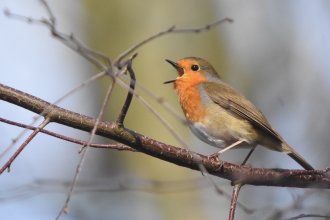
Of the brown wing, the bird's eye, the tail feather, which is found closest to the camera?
the tail feather

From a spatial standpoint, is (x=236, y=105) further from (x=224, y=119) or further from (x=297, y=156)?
(x=297, y=156)

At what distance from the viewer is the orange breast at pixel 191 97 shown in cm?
479

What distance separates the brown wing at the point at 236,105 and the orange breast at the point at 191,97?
127mm

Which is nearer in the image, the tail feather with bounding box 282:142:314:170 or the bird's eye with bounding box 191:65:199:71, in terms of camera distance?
the tail feather with bounding box 282:142:314:170

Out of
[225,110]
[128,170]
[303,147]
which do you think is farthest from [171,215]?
[225,110]

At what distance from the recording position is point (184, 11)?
9320 millimetres

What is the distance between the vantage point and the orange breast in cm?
479

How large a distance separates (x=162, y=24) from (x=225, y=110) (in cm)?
410


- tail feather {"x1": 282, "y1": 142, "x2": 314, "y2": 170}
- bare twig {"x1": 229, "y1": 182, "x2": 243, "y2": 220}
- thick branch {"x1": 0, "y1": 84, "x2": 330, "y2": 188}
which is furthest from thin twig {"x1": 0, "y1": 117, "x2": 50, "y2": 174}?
tail feather {"x1": 282, "y1": 142, "x2": 314, "y2": 170}

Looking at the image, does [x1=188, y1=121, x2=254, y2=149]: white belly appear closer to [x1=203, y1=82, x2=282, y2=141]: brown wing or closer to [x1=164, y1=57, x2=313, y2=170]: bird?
[x1=164, y1=57, x2=313, y2=170]: bird

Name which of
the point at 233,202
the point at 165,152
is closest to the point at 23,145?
the point at 165,152

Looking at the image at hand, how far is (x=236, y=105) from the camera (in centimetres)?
498

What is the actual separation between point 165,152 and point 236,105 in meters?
1.95

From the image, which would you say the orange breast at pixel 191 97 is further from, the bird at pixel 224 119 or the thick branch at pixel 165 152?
the thick branch at pixel 165 152
